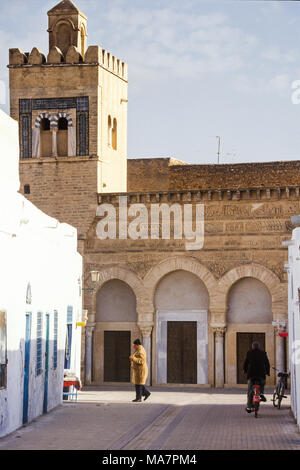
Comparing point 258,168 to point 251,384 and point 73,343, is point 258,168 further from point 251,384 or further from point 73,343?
point 251,384

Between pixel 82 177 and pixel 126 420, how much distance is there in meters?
13.0

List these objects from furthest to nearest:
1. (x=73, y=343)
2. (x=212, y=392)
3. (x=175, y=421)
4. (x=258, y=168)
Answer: (x=258, y=168)
(x=212, y=392)
(x=73, y=343)
(x=175, y=421)

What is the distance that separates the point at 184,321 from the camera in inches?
1049

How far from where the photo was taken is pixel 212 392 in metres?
24.1

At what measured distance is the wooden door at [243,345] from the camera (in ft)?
84.3

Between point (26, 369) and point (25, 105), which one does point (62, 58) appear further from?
point (26, 369)

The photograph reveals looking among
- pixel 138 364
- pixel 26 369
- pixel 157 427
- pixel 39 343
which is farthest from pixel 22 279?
pixel 138 364

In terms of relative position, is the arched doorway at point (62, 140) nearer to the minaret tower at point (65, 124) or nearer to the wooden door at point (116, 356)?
the minaret tower at point (65, 124)

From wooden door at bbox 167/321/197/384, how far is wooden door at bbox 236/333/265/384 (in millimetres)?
1242

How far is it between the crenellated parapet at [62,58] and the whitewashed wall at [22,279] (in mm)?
10518

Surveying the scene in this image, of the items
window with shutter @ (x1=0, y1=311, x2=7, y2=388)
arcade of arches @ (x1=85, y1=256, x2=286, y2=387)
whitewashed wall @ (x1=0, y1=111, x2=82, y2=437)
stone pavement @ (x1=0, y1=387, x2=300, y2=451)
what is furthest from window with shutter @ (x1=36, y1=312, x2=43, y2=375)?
arcade of arches @ (x1=85, y1=256, x2=286, y2=387)

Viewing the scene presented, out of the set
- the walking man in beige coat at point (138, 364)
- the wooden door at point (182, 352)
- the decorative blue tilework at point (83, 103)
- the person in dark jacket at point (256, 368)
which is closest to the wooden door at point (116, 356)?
the wooden door at point (182, 352)

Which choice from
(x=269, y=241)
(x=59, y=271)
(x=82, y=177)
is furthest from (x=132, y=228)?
(x=59, y=271)

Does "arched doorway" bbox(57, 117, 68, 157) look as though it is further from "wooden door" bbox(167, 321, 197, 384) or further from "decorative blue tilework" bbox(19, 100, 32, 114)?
"wooden door" bbox(167, 321, 197, 384)
